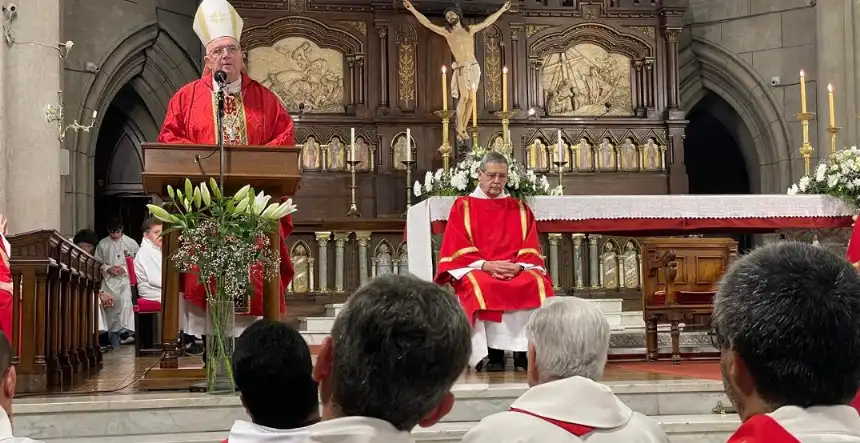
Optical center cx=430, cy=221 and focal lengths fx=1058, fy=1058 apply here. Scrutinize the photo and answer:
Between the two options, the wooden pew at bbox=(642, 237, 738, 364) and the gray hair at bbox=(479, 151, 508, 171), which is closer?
the gray hair at bbox=(479, 151, 508, 171)

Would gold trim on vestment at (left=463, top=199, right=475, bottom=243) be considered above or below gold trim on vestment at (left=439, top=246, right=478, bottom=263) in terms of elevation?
above

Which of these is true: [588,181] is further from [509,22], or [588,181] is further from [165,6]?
[165,6]

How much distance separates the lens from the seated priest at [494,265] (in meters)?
6.71

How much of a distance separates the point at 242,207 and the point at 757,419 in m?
3.79

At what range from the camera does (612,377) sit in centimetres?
609

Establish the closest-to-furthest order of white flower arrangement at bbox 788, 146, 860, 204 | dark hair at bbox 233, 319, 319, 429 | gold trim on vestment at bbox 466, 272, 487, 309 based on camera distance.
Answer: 1. dark hair at bbox 233, 319, 319, 429
2. gold trim on vestment at bbox 466, 272, 487, 309
3. white flower arrangement at bbox 788, 146, 860, 204

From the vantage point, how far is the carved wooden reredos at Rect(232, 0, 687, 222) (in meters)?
12.2

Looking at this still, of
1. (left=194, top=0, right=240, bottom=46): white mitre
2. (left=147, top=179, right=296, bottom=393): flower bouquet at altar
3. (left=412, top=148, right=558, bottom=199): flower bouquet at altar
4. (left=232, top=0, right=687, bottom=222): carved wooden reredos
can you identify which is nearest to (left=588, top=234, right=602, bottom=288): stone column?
(left=232, top=0, right=687, bottom=222): carved wooden reredos

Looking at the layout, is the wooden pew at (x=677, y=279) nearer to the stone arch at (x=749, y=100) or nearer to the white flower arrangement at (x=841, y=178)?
the white flower arrangement at (x=841, y=178)

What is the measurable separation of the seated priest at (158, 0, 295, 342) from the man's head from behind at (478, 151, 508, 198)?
1404mm

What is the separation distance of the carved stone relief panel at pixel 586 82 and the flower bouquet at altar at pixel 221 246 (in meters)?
7.98

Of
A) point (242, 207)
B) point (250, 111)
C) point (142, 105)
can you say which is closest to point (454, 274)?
point (250, 111)

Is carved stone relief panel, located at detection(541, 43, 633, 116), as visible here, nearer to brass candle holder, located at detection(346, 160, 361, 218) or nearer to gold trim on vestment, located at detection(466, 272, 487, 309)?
brass candle holder, located at detection(346, 160, 361, 218)

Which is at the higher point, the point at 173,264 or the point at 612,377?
the point at 173,264
